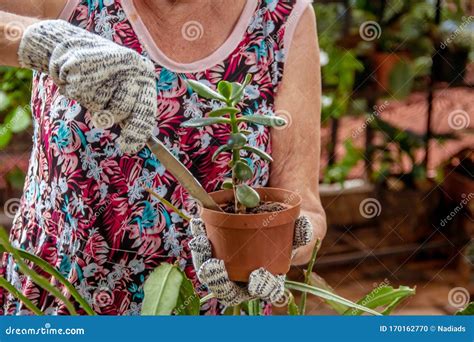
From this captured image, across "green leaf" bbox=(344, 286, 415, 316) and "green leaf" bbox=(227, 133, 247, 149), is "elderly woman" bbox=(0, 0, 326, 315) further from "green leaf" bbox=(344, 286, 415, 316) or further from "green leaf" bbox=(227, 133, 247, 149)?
"green leaf" bbox=(227, 133, 247, 149)

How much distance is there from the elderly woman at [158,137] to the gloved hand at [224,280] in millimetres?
231

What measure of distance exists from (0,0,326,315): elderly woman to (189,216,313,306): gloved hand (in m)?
0.23

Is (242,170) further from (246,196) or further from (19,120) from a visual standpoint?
(19,120)

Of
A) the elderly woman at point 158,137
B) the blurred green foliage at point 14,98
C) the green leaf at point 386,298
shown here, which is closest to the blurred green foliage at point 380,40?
the blurred green foliage at point 14,98

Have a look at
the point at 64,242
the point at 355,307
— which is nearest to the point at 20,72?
the point at 64,242

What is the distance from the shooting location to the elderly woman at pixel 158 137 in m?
0.95

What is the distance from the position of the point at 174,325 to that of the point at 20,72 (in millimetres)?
1220

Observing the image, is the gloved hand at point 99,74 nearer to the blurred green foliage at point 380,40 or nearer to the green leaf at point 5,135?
the green leaf at point 5,135

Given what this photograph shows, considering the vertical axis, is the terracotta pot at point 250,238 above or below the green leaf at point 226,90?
below

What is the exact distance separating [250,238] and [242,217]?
3 cm

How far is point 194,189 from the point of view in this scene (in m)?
0.69

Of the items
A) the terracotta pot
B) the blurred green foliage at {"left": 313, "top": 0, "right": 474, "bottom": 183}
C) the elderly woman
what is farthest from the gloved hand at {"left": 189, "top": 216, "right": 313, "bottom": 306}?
the blurred green foliage at {"left": 313, "top": 0, "right": 474, "bottom": 183}

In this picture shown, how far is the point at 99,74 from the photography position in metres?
0.67

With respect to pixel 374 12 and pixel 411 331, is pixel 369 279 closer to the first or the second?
pixel 374 12
